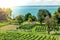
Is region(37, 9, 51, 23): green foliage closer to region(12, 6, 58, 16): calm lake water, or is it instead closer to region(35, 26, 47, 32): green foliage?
region(12, 6, 58, 16): calm lake water

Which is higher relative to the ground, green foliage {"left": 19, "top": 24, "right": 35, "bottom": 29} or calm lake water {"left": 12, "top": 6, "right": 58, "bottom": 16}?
calm lake water {"left": 12, "top": 6, "right": 58, "bottom": 16}

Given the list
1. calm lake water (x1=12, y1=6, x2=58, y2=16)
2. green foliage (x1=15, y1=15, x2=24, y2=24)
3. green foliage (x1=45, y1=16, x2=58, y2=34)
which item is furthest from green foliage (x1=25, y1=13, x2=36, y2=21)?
green foliage (x1=45, y1=16, x2=58, y2=34)

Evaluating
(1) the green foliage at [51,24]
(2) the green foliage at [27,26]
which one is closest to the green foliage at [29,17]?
(2) the green foliage at [27,26]

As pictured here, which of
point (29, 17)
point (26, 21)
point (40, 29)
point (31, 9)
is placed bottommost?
point (40, 29)

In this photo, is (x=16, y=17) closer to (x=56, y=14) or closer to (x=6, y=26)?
(x=6, y=26)

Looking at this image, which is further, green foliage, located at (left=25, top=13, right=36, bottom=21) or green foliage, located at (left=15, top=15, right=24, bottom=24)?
green foliage, located at (left=25, top=13, right=36, bottom=21)

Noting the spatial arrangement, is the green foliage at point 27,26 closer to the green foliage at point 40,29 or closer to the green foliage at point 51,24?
the green foliage at point 40,29

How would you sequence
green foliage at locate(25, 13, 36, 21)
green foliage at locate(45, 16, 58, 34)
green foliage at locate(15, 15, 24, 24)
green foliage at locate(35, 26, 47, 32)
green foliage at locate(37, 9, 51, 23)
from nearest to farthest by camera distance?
green foliage at locate(45, 16, 58, 34) < green foliage at locate(35, 26, 47, 32) < green foliage at locate(37, 9, 51, 23) < green foliage at locate(15, 15, 24, 24) < green foliage at locate(25, 13, 36, 21)

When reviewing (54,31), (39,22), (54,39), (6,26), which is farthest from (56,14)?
(54,39)

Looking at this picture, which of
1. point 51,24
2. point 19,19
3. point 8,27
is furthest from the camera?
point 19,19

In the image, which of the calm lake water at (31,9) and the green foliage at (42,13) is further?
the calm lake water at (31,9)

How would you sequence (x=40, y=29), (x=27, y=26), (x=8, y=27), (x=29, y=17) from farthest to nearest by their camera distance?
1. (x=29, y=17)
2. (x=27, y=26)
3. (x=8, y=27)
4. (x=40, y=29)

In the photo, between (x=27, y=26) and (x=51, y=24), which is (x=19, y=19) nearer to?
(x=27, y=26)

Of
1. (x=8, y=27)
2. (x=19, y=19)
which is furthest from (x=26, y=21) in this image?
(x=8, y=27)
